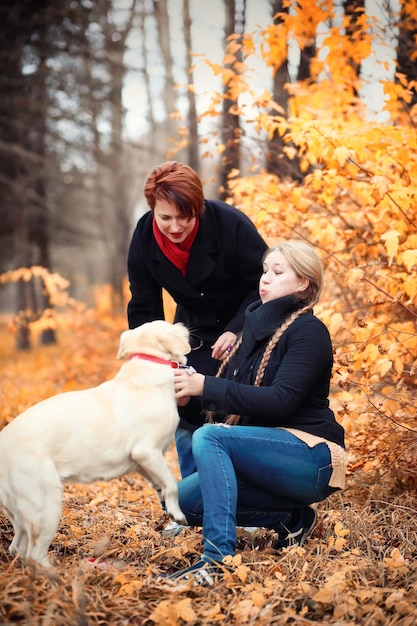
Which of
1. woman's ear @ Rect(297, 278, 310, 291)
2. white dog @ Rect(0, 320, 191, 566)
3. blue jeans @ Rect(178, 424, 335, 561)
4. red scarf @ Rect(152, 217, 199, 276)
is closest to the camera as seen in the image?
white dog @ Rect(0, 320, 191, 566)

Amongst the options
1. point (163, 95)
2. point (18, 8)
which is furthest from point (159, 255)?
point (163, 95)

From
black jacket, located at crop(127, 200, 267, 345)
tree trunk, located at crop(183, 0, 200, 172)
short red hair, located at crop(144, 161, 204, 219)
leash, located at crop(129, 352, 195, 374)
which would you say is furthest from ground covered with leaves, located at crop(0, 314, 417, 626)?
tree trunk, located at crop(183, 0, 200, 172)

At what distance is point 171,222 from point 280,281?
799 millimetres

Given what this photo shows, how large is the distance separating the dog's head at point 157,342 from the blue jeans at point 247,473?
1.38 ft

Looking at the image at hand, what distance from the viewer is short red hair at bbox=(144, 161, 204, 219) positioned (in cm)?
349

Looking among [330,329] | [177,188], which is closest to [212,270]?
[177,188]

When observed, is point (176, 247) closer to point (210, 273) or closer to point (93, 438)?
point (210, 273)

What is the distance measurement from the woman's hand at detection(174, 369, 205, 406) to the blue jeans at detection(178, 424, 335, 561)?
196 mm

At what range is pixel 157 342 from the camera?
121 inches

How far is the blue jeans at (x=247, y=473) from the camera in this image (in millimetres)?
2904

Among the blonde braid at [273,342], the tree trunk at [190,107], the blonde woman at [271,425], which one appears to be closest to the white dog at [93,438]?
the blonde woman at [271,425]

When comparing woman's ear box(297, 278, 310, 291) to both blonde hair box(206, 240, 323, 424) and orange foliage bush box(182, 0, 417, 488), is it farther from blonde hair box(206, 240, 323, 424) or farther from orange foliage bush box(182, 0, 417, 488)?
orange foliage bush box(182, 0, 417, 488)

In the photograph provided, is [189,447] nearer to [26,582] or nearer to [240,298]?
[240,298]

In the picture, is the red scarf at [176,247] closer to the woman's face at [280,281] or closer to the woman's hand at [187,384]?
the woman's face at [280,281]
